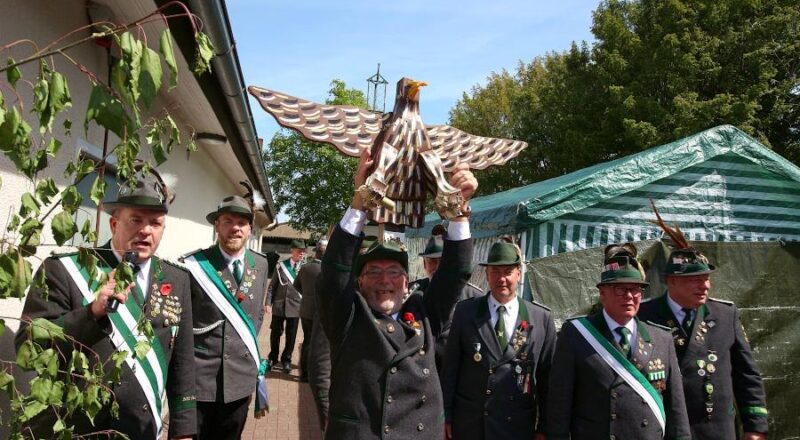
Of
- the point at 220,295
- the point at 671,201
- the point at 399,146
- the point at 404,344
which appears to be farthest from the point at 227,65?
the point at 671,201

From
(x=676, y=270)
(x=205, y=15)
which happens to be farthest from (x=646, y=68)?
(x=205, y=15)

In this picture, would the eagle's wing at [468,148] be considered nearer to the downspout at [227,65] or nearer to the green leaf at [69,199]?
A: the downspout at [227,65]

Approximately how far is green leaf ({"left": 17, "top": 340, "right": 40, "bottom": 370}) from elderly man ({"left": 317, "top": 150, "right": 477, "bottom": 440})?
1.40 metres

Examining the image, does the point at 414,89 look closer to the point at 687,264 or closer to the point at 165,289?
the point at 165,289

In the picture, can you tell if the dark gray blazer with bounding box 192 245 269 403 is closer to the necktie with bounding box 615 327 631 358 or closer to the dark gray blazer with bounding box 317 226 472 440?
the dark gray blazer with bounding box 317 226 472 440

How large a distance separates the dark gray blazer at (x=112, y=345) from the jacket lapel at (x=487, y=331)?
173 cm

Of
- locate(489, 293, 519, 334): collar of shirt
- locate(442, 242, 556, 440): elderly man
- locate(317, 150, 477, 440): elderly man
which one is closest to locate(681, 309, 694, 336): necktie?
locate(442, 242, 556, 440): elderly man

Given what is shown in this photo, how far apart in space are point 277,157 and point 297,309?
17540mm

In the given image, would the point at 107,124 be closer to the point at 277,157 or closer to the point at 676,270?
the point at 676,270

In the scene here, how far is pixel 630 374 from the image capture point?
3697 millimetres

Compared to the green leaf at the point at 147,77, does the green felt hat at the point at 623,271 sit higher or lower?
lower

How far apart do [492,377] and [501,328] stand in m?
0.32

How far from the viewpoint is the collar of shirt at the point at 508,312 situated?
4.15 meters

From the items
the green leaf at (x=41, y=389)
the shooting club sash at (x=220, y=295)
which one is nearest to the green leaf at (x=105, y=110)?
the green leaf at (x=41, y=389)
